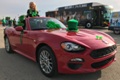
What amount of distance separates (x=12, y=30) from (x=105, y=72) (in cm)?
358

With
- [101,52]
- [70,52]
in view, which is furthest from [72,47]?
[101,52]

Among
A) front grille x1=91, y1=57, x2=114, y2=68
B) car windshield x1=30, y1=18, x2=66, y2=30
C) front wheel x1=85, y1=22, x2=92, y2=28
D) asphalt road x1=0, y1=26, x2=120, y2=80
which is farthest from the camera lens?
front wheel x1=85, y1=22, x2=92, y2=28

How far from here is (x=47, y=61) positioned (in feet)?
14.5

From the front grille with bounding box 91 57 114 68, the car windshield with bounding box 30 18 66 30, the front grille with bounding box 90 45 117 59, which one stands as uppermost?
the car windshield with bounding box 30 18 66 30

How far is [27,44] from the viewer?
17.3 feet

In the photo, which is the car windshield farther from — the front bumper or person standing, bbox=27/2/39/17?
the front bumper

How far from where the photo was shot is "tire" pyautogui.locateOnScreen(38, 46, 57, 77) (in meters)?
4.15

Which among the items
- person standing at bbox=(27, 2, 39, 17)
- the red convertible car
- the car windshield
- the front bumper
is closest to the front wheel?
person standing at bbox=(27, 2, 39, 17)

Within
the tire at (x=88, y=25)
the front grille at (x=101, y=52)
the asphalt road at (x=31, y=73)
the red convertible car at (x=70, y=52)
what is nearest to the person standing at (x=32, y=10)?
the asphalt road at (x=31, y=73)

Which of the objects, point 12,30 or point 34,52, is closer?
point 34,52

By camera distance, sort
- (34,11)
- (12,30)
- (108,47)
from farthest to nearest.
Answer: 1. (34,11)
2. (12,30)
3. (108,47)

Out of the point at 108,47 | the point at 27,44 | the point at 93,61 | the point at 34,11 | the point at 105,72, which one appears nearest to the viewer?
the point at 93,61

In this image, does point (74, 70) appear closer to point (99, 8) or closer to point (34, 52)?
point (34, 52)

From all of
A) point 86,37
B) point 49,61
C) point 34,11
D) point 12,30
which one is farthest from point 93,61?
point 34,11
